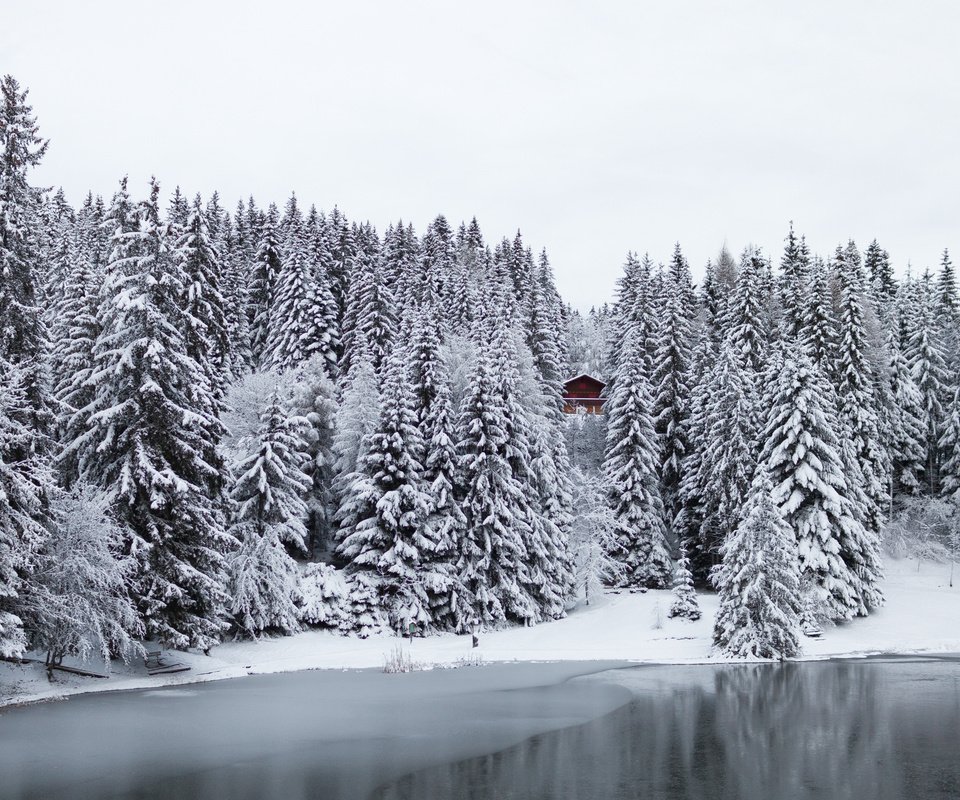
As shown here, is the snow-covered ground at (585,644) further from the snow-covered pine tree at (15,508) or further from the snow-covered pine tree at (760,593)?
the snow-covered pine tree at (15,508)

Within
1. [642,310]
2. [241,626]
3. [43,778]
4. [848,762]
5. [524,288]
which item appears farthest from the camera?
[524,288]

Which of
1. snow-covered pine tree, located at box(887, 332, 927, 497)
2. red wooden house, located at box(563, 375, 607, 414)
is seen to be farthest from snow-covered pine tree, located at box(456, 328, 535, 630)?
red wooden house, located at box(563, 375, 607, 414)

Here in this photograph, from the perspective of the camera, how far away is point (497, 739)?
23.1 m

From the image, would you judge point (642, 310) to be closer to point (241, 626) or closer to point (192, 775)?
point (241, 626)

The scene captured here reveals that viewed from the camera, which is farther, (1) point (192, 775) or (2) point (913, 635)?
(2) point (913, 635)

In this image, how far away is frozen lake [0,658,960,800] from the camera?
1838cm

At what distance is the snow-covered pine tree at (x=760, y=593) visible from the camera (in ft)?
127

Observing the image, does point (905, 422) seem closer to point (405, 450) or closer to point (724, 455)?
point (724, 455)

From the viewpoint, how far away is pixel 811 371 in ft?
151

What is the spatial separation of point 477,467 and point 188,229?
1940 centimetres

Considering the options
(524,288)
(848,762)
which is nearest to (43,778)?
(848,762)

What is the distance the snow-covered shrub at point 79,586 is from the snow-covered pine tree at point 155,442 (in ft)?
3.71

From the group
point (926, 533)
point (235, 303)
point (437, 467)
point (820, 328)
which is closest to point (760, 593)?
point (437, 467)

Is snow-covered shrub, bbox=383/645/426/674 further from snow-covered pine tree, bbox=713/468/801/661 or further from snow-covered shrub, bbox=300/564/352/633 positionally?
snow-covered pine tree, bbox=713/468/801/661
